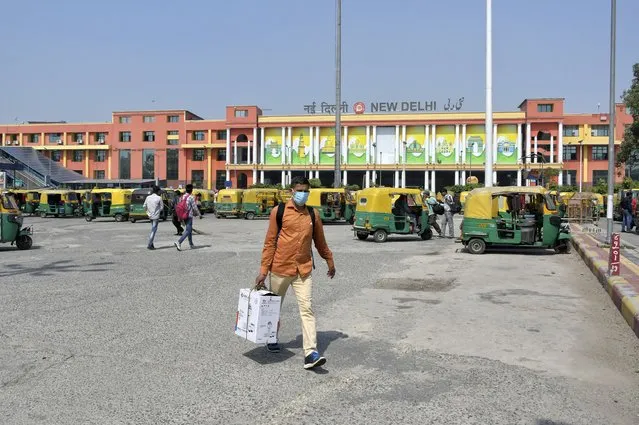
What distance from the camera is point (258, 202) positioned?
1583 inches

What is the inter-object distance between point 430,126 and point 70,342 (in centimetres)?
8303

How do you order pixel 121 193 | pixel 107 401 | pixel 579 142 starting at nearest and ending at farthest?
pixel 107 401, pixel 121 193, pixel 579 142

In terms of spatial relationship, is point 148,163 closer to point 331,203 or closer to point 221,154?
point 221,154

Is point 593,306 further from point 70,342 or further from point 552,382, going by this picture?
point 70,342

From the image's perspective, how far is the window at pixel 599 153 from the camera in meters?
83.4

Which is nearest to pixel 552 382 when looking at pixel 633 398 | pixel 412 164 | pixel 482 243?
pixel 633 398

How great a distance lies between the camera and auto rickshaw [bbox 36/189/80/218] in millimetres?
42156

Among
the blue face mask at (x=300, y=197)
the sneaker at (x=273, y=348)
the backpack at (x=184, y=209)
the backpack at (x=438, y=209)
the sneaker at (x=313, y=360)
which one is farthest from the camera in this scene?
the backpack at (x=438, y=209)

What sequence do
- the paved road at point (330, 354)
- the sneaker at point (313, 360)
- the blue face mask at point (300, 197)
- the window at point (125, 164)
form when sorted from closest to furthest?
the paved road at point (330, 354) → the sneaker at point (313, 360) → the blue face mask at point (300, 197) → the window at point (125, 164)

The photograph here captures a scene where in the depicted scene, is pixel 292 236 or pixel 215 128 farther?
pixel 215 128

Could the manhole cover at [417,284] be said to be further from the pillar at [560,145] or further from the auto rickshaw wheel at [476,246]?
the pillar at [560,145]

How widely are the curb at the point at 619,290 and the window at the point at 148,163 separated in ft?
288

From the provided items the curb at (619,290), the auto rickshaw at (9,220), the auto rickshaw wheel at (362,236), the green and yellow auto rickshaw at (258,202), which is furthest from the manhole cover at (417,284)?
the green and yellow auto rickshaw at (258,202)

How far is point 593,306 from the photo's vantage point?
27.6 ft
